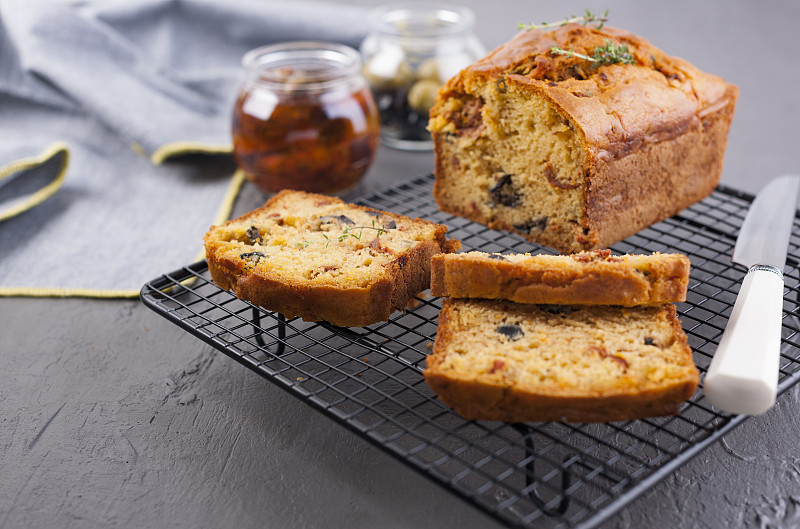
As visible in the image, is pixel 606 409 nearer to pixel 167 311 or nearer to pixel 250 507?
pixel 250 507

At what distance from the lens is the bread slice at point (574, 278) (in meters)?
2.59

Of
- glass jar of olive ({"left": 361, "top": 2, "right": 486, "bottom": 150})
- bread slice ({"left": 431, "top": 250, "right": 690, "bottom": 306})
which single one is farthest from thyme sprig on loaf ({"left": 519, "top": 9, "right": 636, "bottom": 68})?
glass jar of olive ({"left": 361, "top": 2, "right": 486, "bottom": 150})

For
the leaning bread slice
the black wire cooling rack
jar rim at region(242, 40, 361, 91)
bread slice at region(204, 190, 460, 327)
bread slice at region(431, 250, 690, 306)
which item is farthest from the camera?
jar rim at region(242, 40, 361, 91)

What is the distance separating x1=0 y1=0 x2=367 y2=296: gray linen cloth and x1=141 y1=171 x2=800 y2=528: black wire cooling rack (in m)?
0.85

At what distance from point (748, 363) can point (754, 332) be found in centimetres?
17

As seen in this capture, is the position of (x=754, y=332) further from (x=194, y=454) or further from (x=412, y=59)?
(x=412, y=59)

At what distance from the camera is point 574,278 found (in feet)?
8.51

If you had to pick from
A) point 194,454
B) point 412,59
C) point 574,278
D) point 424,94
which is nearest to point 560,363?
point 574,278

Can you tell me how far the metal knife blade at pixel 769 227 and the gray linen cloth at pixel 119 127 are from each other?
2590mm

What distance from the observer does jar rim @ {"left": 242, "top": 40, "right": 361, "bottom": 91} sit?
4.22 meters

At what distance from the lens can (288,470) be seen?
8.55 feet

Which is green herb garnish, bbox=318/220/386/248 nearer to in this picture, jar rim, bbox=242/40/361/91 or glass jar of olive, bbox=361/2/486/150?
jar rim, bbox=242/40/361/91

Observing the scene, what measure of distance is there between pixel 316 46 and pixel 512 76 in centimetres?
160

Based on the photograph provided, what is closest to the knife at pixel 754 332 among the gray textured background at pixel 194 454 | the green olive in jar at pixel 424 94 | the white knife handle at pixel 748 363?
the white knife handle at pixel 748 363
